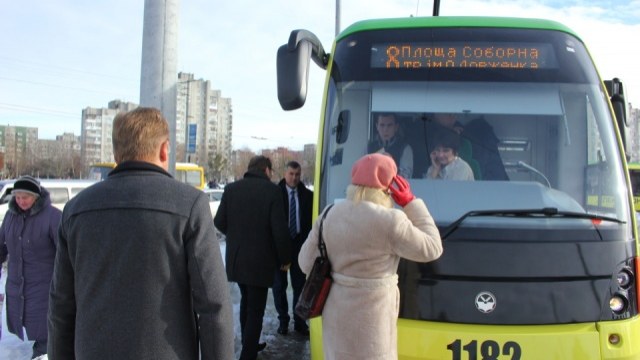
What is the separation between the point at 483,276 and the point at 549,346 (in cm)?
49

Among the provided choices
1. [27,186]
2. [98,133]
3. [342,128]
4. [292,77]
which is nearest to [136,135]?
[292,77]

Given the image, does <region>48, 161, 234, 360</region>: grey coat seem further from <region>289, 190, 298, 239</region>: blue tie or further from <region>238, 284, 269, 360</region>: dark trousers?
<region>289, 190, 298, 239</region>: blue tie

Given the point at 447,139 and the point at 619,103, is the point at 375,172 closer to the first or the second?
the point at 447,139

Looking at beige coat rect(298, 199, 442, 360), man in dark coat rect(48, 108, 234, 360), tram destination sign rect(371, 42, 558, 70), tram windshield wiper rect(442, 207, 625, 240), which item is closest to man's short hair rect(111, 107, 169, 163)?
man in dark coat rect(48, 108, 234, 360)

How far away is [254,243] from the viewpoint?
191 inches

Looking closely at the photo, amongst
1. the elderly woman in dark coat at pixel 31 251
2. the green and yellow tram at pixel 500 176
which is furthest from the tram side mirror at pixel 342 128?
the elderly woman in dark coat at pixel 31 251

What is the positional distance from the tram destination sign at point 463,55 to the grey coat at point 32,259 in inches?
114

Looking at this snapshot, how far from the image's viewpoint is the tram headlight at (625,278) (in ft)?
10.1

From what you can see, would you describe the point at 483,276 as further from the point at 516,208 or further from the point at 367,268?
the point at 367,268

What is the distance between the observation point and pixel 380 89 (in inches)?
142

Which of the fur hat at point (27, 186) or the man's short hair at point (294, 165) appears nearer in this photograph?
the fur hat at point (27, 186)

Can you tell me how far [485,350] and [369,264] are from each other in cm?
85

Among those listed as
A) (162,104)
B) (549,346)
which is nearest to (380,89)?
(549,346)

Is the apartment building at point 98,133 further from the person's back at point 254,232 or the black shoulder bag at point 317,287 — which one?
the black shoulder bag at point 317,287
